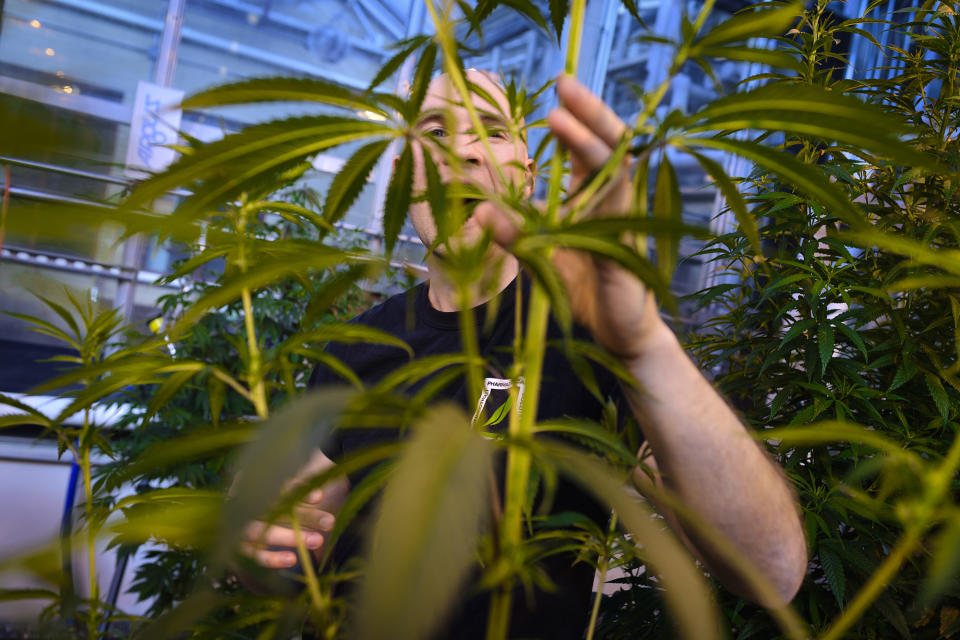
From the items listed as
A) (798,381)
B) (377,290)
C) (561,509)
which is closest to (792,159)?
(561,509)

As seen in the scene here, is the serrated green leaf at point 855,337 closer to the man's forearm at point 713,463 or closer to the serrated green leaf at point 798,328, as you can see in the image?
the serrated green leaf at point 798,328

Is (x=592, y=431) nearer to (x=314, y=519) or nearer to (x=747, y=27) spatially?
(x=747, y=27)

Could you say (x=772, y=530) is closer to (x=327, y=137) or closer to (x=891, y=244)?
(x=891, y=244)

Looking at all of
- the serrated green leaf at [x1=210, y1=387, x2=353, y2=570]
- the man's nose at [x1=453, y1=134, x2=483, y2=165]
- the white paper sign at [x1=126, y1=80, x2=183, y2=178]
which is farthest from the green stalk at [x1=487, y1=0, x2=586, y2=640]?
the white paper sign at [x1=126, y1=80, x2=183, y2=178]

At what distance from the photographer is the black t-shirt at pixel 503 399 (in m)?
0.96

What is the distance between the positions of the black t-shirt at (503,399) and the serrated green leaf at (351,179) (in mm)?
376

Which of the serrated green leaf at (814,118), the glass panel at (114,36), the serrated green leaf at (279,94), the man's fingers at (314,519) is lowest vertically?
the man's fingers at (314,519)

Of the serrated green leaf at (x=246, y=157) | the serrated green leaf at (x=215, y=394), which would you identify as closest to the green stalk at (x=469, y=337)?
the serrated green leaf at (x=246, y=157)

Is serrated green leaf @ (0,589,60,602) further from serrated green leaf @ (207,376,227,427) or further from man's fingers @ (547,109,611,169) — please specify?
man's fingers @ (547,109,611,169)

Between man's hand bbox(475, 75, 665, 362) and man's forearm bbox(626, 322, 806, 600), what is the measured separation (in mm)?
31

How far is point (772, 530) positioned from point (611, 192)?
0.41 meters

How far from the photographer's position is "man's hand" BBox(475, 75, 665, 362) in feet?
1.28

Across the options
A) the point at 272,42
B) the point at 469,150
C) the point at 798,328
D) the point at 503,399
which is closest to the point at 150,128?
the point at 272,42

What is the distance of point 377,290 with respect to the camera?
10.3ft
